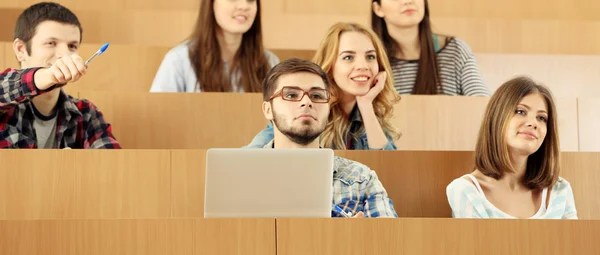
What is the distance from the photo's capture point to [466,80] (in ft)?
6.55

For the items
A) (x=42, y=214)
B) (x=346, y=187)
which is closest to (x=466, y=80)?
(x=346, y=187)

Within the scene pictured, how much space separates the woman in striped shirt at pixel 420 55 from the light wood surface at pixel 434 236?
994 millimetres

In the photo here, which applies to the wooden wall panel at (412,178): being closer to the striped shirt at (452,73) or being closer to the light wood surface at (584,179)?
the light wood surface at (584,179)

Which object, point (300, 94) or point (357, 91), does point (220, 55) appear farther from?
point (300, 94)

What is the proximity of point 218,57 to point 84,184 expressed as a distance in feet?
2.04

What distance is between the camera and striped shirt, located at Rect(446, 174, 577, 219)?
55.1 inches

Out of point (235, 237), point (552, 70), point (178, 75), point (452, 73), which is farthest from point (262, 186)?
point (552, 70)

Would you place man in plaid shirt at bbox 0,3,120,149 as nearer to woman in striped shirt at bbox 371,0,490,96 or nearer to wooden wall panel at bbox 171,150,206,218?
wooden wall panel at bbox 171,150,206,218

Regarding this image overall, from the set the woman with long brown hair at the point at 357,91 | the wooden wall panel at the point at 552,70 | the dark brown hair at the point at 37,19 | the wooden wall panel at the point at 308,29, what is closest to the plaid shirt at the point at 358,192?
the woman with long brown hair at the point at 357,91

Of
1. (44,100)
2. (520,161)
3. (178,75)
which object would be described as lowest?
(520,161)

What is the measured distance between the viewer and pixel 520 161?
57.4 inches

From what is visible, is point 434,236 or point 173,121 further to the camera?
point 173,121

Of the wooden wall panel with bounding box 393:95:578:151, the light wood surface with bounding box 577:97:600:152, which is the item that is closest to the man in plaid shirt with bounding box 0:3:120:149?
the wooden wall panel with bounding box 393:95:578:151

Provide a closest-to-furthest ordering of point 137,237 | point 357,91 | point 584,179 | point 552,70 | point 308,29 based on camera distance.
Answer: point 137,237, point 584,179, point 357,91, point 552,70, point 308,29
